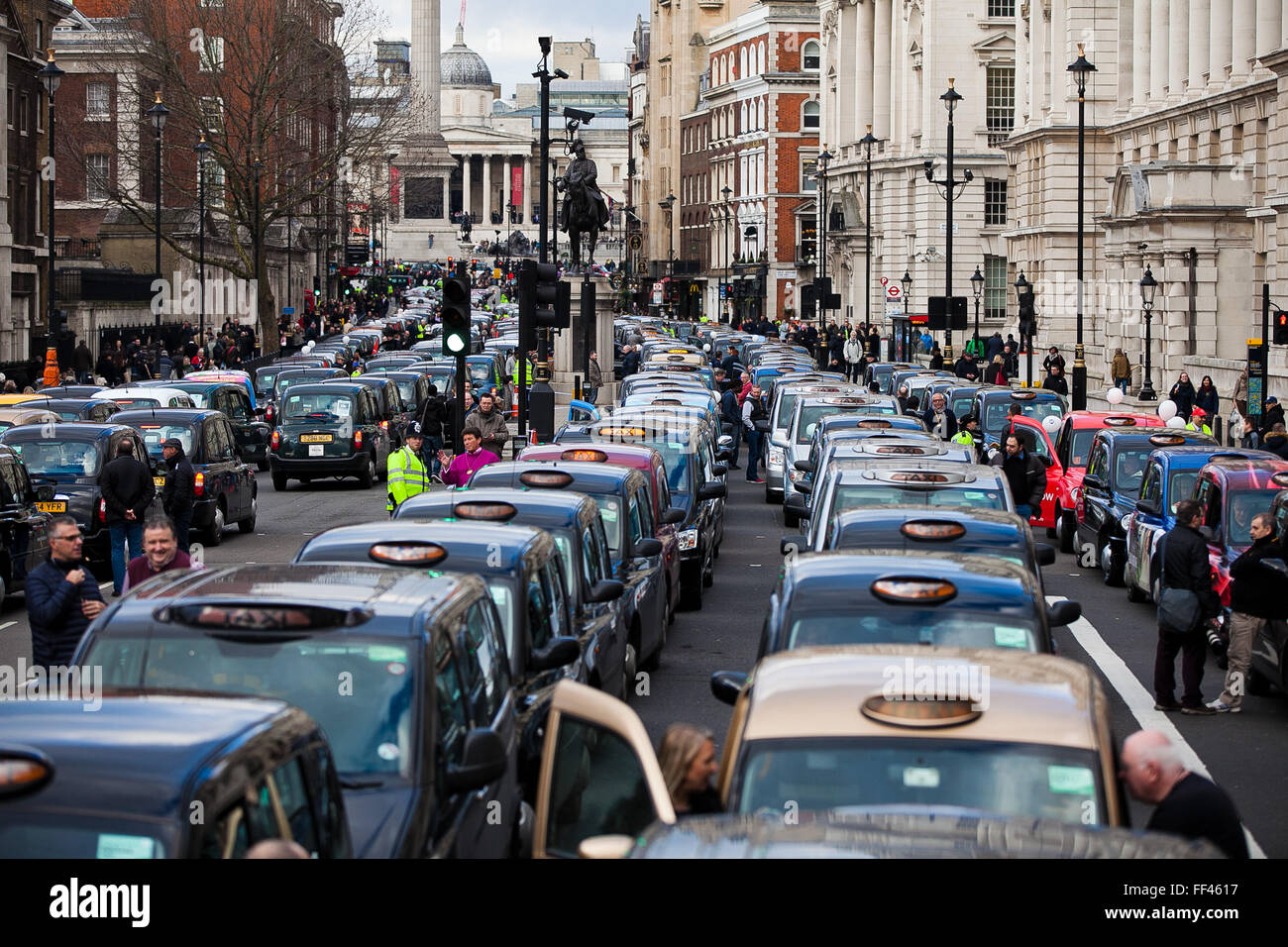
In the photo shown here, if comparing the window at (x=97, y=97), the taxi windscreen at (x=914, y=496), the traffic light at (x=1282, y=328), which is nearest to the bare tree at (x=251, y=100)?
the window at (x=97, y=97)

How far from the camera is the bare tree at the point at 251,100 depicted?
6650cm

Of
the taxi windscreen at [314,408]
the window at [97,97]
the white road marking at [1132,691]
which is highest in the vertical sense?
the window at [97,97]

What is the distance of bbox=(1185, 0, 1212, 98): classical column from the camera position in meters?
57.7

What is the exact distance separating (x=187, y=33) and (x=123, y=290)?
907 centimetres

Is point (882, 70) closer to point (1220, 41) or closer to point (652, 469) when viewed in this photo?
point (1220, 41)

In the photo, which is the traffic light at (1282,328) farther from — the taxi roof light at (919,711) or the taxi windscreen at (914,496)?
the taxi roof light at (919,711)

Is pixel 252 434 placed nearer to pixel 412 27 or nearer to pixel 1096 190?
pixel 1096 190

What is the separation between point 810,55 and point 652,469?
114 m

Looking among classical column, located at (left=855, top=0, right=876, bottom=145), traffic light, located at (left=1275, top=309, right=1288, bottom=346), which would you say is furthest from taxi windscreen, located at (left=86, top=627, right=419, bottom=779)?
classical column, located at (left=855, top=0, right=876, bottom=145)

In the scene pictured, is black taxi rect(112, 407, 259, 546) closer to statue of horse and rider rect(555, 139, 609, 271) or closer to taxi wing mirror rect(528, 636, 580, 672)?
taxi wing mirror rect(528, 636, 580, 672)

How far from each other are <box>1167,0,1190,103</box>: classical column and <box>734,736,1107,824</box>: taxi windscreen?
183 ft

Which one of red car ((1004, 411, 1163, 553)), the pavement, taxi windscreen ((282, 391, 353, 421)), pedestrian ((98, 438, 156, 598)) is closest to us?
the pavement

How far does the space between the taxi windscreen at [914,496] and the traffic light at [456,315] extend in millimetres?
7624

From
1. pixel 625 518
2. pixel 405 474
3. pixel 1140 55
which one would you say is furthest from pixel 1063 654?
pixel 1140 55
